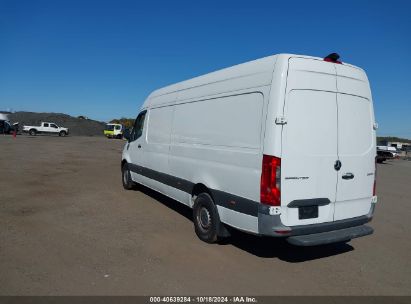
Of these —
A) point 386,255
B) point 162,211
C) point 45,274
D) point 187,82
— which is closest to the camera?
point 45,274

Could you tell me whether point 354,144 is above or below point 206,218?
above

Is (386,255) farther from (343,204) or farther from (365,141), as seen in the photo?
(365,141)

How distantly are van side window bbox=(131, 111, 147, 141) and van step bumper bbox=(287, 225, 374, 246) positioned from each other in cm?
526

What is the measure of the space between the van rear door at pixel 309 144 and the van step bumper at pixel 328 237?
18cm

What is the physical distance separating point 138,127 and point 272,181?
540cm

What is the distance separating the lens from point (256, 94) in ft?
15.7

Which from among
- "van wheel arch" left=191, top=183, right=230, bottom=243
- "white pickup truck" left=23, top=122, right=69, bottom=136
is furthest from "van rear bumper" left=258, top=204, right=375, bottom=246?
→ "white pickup truck" left=23, top=122, right=69, bottom=136

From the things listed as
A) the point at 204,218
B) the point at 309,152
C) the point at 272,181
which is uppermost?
the point at 309,152

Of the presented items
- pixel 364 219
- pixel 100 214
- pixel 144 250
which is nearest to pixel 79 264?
pixel 144 250

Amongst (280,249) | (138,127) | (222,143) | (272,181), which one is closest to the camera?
(272,181)

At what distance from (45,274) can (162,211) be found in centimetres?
359

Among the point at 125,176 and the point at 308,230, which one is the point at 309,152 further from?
the point at 125,176

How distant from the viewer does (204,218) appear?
19.0 ft

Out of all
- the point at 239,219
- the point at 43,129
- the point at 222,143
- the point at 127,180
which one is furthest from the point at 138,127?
the point at 43,129
